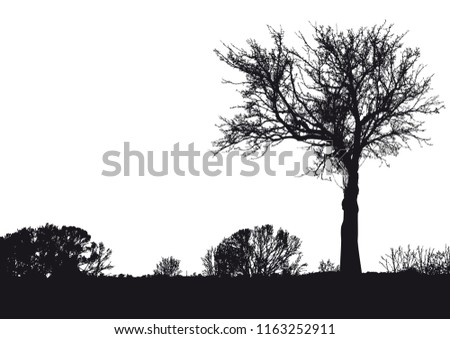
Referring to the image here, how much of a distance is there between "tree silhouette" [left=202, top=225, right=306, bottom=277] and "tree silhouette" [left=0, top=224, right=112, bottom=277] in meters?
13.9

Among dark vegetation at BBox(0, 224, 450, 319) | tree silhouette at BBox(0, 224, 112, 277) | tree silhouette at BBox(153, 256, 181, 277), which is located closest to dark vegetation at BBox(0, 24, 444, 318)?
dark vegetation at BBox(0, 224, 450, 319)

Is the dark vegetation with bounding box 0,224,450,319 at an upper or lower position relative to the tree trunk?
lower

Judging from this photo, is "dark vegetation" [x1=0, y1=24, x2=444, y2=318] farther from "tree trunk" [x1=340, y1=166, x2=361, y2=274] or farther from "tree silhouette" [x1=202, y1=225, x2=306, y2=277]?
"tree silhouette" [x1=202, y1=225, x2=306, y2=277]

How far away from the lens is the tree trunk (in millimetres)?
20234

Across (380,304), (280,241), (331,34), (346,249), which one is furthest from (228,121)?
(280,241)

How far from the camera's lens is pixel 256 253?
190ft

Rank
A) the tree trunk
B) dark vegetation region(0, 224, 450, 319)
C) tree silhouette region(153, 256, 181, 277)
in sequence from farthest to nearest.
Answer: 1. tree silhouette region(153, 256, 181, 277)
2. the tree trunk
3. dark vegetation region(0, 224, 450, 319)

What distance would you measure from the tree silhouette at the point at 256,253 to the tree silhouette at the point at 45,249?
45.7 ft

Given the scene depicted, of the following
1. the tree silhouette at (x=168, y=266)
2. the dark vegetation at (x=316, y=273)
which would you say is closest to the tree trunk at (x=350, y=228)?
the dark vegetation at (x=316, y=273)

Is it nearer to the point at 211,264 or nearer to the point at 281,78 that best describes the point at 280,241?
the point at 211,264

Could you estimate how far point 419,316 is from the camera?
1388 cm

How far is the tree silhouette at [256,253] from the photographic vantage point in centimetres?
5656

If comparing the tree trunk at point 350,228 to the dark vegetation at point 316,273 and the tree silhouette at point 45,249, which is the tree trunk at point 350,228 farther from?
the tree silhouette at point 45,249
